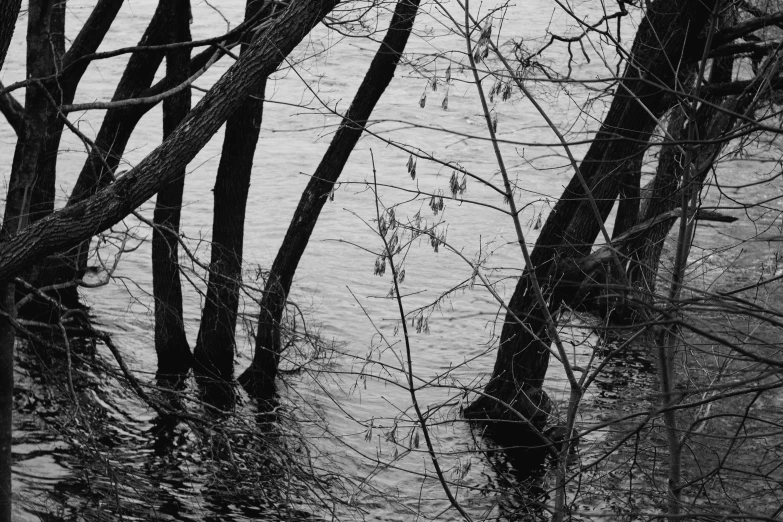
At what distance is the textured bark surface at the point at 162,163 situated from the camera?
571 cm

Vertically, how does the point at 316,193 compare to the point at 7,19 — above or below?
below

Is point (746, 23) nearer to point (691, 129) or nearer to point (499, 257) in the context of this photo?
point (691, 129)

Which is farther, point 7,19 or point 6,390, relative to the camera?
point 6,390

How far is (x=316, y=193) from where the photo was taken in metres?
10.0

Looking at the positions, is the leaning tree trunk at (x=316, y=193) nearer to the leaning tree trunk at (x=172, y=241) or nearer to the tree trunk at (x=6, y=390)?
the leaning tree trunk at (x=172, y=241)

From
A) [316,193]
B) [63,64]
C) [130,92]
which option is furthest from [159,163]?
[130,92]

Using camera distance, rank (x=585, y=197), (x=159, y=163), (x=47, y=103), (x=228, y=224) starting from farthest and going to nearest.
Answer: (x=228, y=224) < (x=585, y=197) < (x=47, y=103) < (x=159, y=163)

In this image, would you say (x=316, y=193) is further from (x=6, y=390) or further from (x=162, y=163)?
(x=162, y=163)

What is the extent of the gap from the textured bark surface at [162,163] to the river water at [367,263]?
2.16 ft

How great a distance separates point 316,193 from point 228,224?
0.98 metres

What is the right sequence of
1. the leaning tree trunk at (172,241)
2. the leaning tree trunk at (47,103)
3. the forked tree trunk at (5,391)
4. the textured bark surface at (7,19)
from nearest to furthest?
1. the textured bark surface at (7,19)
2. the forked tree trunk at (5,391)
3. the leaning tree trunk at (47,103)
4. the leaning tree trunk at (172,241)

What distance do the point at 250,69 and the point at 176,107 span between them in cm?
377

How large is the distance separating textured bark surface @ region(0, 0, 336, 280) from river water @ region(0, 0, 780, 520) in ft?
2.16

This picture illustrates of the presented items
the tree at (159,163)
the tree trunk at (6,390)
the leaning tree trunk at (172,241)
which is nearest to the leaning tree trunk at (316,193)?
the leaning tree trunk at (172,241)
